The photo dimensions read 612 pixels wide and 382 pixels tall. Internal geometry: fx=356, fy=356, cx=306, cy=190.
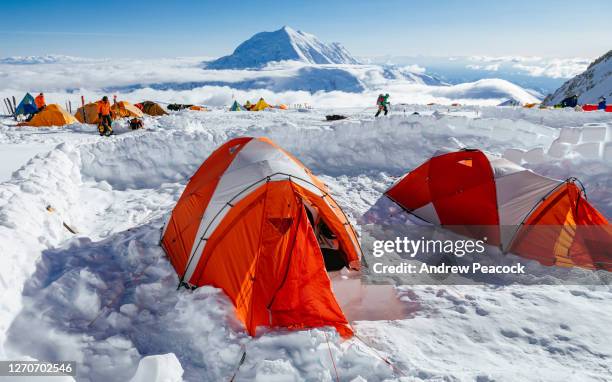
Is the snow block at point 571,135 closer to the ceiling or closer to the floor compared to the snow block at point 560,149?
closer to the ceiling

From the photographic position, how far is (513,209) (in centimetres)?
727

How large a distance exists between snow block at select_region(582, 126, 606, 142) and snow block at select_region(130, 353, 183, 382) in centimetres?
1420

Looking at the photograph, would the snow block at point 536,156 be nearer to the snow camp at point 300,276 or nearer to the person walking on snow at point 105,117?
the snow camp at point 300,276

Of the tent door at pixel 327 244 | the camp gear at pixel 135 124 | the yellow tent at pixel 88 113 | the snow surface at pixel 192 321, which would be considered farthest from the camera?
the yellow tent at pixel 88 113

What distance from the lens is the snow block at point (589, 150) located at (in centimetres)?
1109

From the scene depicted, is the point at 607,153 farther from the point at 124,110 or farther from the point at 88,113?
the point at 88,113

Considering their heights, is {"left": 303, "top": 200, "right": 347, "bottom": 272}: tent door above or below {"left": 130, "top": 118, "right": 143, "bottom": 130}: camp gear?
below

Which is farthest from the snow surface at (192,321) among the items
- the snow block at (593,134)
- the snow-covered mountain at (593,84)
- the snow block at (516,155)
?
the snow-covered mountain at (593,84)

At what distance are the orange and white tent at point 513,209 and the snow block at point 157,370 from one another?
6432 mm

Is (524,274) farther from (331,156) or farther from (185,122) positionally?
(185,122)

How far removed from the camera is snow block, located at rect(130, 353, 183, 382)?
350 centimetres

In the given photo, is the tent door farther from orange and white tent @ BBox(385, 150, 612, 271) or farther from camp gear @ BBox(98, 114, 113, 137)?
camp gear @ BBox(98, 114, 113, 137)

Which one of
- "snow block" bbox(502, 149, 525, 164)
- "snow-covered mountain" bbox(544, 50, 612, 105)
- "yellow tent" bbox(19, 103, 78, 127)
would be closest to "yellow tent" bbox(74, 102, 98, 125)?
"yellow tent" bbox(19, 103, 78, 127)

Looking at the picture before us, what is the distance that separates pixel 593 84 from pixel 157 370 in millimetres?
Result: 97956
